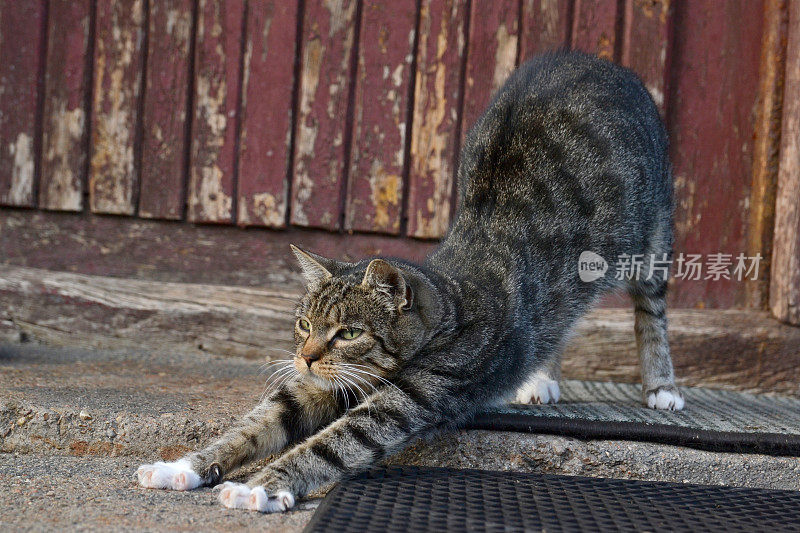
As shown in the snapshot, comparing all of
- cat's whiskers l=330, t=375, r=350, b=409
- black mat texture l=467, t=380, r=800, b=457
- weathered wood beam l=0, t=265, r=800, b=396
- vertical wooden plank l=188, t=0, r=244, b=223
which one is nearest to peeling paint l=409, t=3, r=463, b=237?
weathered wood beam l=0, t=265, r=800, b=396

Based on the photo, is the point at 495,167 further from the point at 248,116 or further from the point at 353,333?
the point at 248,116

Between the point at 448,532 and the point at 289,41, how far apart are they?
2576 millimetres

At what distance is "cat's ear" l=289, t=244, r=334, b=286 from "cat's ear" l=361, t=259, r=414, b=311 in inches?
7.5

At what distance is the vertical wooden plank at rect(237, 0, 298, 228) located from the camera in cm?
388

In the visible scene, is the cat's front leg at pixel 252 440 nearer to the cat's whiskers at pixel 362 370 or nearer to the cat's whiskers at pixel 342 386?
the cat's whiskers at pixel 342 386

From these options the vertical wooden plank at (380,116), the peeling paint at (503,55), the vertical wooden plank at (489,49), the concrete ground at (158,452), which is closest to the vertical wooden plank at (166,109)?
the vertical wooden plank at (380,116)

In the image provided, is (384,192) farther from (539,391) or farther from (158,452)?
(158,452)

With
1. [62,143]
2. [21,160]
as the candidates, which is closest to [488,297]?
[62,143]

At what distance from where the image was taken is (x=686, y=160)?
3.80 m

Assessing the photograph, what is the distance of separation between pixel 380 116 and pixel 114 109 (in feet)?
4.07

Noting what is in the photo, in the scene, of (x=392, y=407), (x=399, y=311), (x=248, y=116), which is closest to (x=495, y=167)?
(x=399, y=311)

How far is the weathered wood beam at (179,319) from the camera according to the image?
385 cm

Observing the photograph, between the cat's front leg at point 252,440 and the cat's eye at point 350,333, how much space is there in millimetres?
249

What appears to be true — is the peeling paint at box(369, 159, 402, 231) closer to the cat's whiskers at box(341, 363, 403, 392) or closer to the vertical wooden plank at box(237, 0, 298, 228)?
the vertical wooden plank at box(237, 0, 298, 228)
